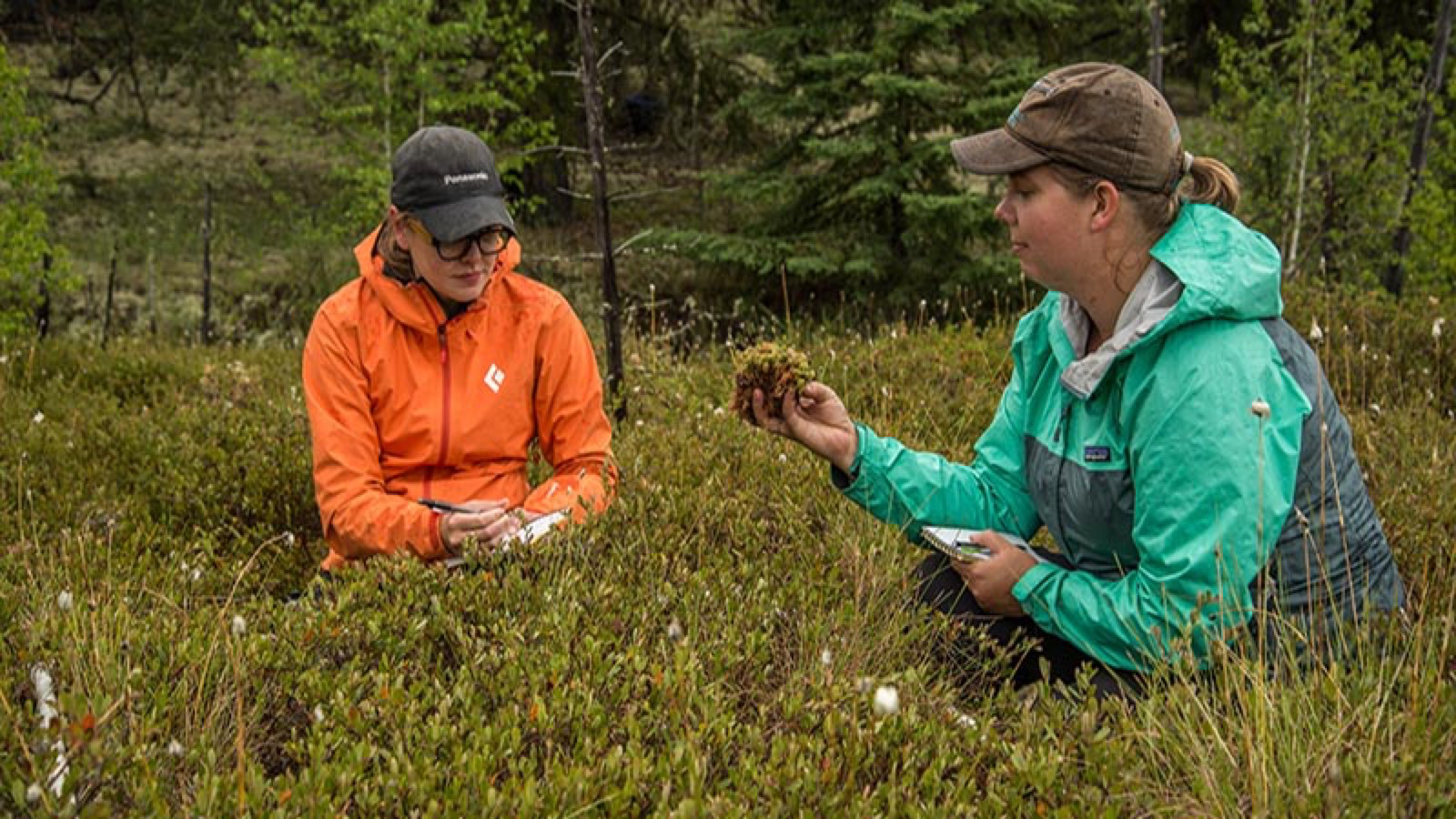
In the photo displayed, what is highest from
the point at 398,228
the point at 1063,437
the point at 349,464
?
the point at 398,228

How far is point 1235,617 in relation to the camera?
2758 mm

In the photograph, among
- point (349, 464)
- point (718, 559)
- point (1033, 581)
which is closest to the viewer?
point (1033, 581)

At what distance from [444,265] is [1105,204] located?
2.27 m

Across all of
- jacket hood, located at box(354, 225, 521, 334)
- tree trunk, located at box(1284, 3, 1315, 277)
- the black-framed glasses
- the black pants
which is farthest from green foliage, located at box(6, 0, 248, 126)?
the black pants

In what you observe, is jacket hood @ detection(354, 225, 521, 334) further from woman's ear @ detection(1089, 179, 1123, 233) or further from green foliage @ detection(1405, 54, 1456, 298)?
green foliage @ detection(1405, 54, 1456, 298)

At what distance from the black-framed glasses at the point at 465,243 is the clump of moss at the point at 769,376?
3.51 ft

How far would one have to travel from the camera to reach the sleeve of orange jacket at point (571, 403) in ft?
14.3

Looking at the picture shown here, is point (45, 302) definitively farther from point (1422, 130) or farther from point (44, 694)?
point (1422, 130)

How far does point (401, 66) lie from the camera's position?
17453mm

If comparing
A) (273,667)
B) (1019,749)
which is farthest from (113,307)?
(1019,749)

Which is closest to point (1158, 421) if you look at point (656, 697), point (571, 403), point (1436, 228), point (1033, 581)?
point (1033, 581)

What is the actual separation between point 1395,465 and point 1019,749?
3.93m

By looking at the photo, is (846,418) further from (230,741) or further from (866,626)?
(230,741)

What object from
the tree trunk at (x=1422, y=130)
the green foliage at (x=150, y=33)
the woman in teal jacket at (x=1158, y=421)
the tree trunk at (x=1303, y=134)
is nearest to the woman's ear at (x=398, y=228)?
the woman in teal jacket at (x=1158, y=421)
